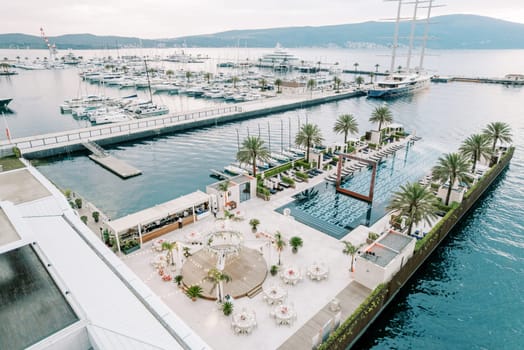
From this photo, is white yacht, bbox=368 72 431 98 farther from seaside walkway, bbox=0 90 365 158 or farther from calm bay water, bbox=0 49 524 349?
seaside walkway, bbox=0 90 365 158

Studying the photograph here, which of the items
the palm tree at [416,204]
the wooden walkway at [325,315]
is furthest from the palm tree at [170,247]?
the palm tree at [416,204]

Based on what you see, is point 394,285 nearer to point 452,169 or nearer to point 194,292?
point 194,292

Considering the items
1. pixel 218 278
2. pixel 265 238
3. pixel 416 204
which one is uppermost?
pixel 416 204

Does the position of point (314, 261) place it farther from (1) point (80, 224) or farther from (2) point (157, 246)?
(1) point (80, 224)

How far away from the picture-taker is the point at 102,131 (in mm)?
68562

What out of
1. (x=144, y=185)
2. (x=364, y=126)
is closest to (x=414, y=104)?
(x=364, y=126)

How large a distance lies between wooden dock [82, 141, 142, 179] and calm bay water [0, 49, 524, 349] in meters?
1.34

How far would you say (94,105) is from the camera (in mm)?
90438

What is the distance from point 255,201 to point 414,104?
88761 mm

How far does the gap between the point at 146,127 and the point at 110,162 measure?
59.9 ft

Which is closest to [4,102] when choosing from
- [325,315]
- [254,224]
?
[254,224]

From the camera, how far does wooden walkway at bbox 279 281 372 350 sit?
66.4 ft

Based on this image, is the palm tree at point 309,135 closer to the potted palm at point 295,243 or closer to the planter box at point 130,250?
the potted palm at point 295,243

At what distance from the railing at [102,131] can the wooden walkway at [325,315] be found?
56.3 metres
